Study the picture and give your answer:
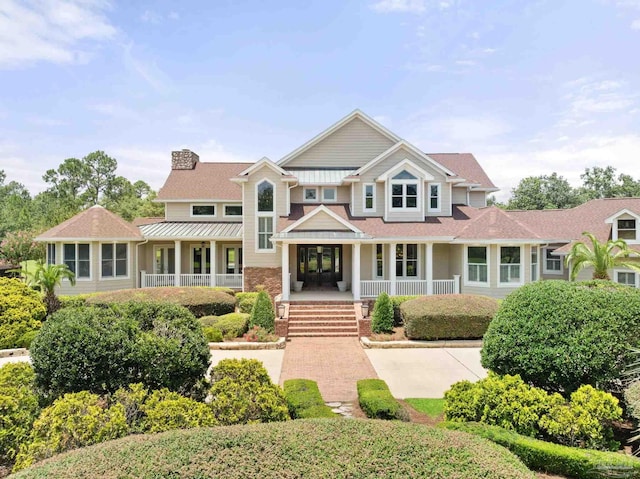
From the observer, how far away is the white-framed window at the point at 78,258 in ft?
69.5

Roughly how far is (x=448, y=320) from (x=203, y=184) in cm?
1922

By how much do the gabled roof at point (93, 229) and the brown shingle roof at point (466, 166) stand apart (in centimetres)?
2093

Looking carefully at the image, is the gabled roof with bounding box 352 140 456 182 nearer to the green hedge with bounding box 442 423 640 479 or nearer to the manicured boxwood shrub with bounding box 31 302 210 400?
the manicured boxwood shrub with bounding box 31 302 210 400

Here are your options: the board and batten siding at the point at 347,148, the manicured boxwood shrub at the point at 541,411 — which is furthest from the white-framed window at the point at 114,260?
the manicured boxwood shrub at the point at 541,411

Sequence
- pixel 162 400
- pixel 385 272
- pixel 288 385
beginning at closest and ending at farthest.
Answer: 1. pixel 162 400
2. pixel 288 385
3. pixel 385 272

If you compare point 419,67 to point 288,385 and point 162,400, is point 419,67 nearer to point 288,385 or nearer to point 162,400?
point 288,385

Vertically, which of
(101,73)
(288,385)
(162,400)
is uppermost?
(101,73)

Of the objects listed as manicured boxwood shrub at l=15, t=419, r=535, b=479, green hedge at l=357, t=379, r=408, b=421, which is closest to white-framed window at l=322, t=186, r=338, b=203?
green hedge at l=357, t=379, r=408, b=421

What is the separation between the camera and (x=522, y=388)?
22.7 ft

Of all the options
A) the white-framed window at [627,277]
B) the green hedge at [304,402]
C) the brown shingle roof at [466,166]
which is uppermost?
the brown shingle roof at [466,166]

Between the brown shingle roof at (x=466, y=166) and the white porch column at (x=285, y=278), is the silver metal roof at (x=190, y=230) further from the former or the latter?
the brown shingle roof at (x=466, y=166)

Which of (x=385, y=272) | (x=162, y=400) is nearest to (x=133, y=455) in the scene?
(x=162, y=400)

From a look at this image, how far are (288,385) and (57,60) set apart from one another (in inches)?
564

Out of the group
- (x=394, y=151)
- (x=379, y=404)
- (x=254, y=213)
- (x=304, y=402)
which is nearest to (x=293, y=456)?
(x=304, y=402)
